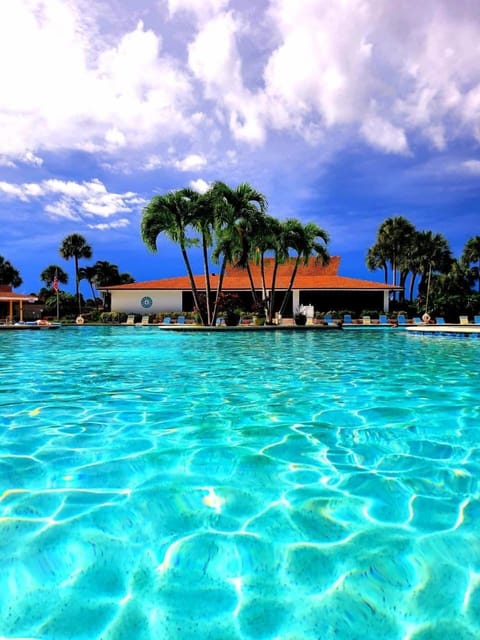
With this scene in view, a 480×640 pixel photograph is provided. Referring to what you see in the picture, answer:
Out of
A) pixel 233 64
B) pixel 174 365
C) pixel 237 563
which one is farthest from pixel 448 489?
pixel 233 64

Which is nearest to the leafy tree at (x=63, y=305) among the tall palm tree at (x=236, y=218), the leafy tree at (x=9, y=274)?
the leafy tree at (x=9, y=274)

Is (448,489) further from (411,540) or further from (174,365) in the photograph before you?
(174,365)

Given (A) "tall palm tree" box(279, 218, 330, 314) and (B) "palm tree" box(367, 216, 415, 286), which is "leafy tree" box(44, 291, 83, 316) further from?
(B) "palm tree" box(367, 216, 415, 286)

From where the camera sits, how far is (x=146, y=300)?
41.5 meters

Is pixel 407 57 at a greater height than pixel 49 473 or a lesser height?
greater

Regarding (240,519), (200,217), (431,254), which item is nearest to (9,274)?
(200,217)

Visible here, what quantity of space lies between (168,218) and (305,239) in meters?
9.28

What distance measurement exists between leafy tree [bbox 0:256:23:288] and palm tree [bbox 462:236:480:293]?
5873cm

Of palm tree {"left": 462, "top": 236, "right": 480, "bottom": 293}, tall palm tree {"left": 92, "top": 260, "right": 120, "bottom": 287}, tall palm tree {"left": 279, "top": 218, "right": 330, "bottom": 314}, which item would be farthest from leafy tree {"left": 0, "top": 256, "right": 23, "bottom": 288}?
palm tree {"left": 462, "top": 236, "right": 480, "bottom": 293}

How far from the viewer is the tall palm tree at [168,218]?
2491 centimetres

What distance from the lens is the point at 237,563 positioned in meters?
2.62

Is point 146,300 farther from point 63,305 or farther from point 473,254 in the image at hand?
point 473,254

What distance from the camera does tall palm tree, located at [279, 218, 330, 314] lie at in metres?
28.6

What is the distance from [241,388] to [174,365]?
3.76m
